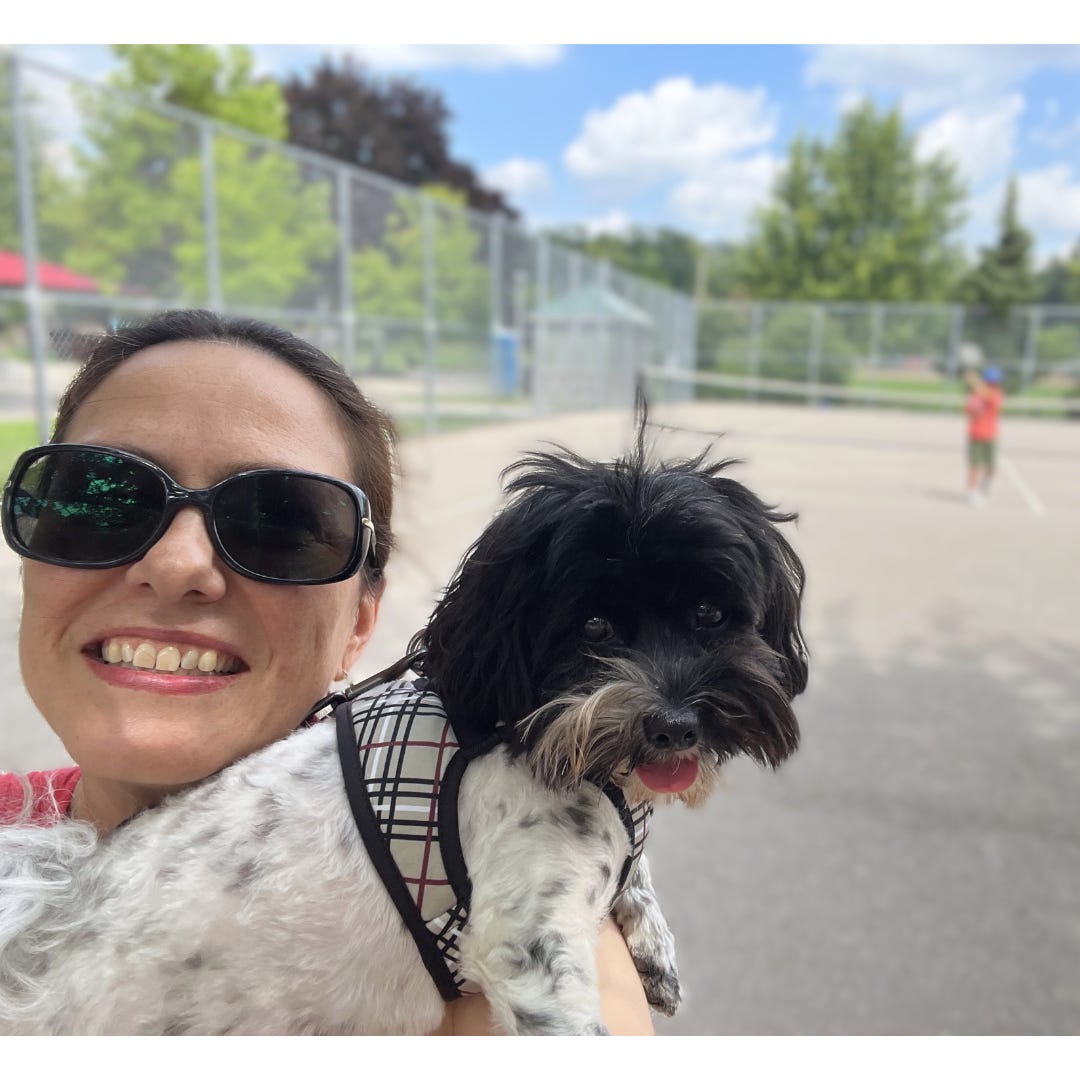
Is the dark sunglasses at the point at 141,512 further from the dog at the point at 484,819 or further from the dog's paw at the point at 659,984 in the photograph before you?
the dog's paw at the point at 659,984

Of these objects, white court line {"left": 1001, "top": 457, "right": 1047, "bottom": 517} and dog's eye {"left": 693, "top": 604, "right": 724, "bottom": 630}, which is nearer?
dog's eye {"left": 693, "top": 604, "right": 724, "bottom": 630}

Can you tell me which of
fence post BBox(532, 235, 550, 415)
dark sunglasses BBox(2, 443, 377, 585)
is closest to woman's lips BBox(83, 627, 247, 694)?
dark sunglasses BBox(2, 443, 377, 585)

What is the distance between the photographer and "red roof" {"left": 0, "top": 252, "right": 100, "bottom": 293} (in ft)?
25.5

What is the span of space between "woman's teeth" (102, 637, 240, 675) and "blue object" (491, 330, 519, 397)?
1711cm

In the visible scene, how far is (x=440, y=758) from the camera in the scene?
1.22 m

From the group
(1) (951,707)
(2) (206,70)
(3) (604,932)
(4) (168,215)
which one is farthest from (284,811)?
→ (2) (206,70)

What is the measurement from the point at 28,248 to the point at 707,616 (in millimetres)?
6951

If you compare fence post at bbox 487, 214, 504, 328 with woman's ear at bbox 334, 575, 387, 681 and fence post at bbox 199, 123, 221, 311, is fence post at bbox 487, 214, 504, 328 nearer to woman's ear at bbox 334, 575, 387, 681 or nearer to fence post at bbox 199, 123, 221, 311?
fence post at bbox 199, 123, 221, 311

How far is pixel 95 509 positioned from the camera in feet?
3.93

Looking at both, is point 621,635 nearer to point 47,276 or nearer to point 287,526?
point 287,526

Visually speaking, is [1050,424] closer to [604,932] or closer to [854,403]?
[854,403]

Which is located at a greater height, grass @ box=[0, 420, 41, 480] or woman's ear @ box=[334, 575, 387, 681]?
woman's ear @ box=[334, 575, 387, 681]
